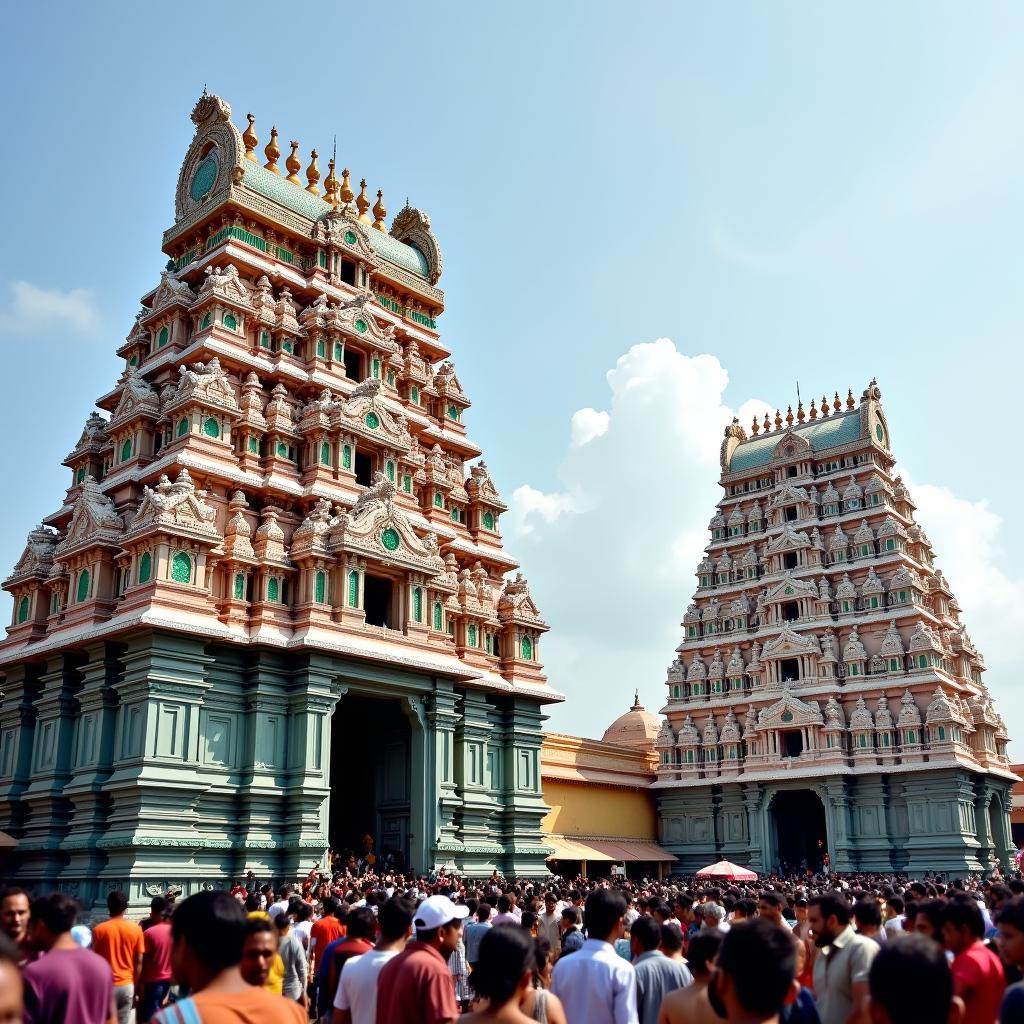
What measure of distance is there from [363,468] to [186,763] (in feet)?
38.8

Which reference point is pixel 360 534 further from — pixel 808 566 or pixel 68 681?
pixel 808 566

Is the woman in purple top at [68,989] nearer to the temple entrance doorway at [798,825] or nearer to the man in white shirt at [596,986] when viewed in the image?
the man in white shirt at [596,986]

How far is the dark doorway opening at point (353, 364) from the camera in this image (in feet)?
116

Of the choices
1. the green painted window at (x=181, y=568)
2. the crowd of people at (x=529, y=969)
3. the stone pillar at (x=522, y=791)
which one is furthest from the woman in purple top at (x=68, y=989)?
the stone pillar at (x=522, y=791)

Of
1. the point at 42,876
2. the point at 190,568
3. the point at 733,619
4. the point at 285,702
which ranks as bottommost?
the point at 42,876

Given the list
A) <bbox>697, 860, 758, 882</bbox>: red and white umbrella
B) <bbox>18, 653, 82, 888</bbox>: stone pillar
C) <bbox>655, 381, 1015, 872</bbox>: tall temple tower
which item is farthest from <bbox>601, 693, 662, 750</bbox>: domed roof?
<bbox>18, 653, 82, 888</bbox>: stone pillar

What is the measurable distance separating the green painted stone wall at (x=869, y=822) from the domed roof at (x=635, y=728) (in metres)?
10.8

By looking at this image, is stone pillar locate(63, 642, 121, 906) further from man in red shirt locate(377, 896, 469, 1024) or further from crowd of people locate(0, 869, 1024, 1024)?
man in red shirt locate(377, 896, 469, 1024)

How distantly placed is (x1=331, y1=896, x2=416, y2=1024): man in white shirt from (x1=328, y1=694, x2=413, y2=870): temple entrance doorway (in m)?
22.1

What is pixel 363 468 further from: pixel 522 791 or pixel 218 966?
pixel 218 966

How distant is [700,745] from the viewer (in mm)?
48125

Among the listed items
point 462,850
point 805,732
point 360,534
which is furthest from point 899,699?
point 360,534

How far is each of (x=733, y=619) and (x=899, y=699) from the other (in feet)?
28.3

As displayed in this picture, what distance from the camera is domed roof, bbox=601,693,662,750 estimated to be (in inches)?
2325
